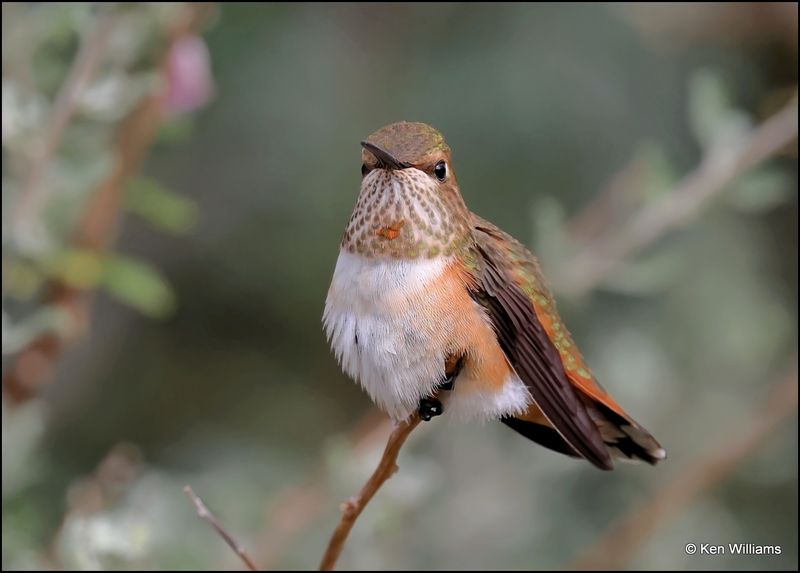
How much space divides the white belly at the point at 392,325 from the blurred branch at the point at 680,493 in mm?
1327

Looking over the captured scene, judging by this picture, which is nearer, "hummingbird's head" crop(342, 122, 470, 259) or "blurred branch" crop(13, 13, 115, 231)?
"hummingbird's head" crop(342, 122, 470, 259)

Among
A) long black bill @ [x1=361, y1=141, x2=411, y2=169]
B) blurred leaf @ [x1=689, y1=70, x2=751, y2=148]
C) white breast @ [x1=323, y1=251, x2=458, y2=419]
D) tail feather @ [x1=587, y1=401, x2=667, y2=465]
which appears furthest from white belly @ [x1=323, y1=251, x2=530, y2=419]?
blurred leaf @ [x1=689, y1=70, x2=751, y2=148]

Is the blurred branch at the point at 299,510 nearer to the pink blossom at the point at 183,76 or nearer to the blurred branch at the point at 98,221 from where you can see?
the blurred branch at the point at 98,221

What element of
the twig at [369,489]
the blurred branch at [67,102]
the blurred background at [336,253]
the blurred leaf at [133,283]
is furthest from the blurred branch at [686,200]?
the twig at [369,489]

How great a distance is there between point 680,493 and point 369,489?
158 cm

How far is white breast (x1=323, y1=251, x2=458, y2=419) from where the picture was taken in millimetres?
1555

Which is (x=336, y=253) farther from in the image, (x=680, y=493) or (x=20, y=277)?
(x=680, y=493)

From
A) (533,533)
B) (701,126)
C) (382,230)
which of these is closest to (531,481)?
(533,533)

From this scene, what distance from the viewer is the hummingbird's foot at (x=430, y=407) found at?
1582mm

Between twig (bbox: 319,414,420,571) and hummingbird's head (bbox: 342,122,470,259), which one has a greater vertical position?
hummingbird's head (bbox: 342,122,470,259)

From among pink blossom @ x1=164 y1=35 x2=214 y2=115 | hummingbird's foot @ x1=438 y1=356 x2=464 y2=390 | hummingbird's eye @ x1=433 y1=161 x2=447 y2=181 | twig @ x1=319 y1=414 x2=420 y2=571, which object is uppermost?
pink blossom @ x1=164 y1=35 x2=214 y2=115

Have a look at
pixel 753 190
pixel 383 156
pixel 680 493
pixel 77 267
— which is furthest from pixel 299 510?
pixel 383 156

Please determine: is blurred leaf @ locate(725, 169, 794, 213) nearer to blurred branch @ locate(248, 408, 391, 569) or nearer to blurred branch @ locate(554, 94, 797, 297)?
blurred branch @ locate(554, 94, 797, 297)

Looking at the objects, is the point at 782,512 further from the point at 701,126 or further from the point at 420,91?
the point at 420,91
